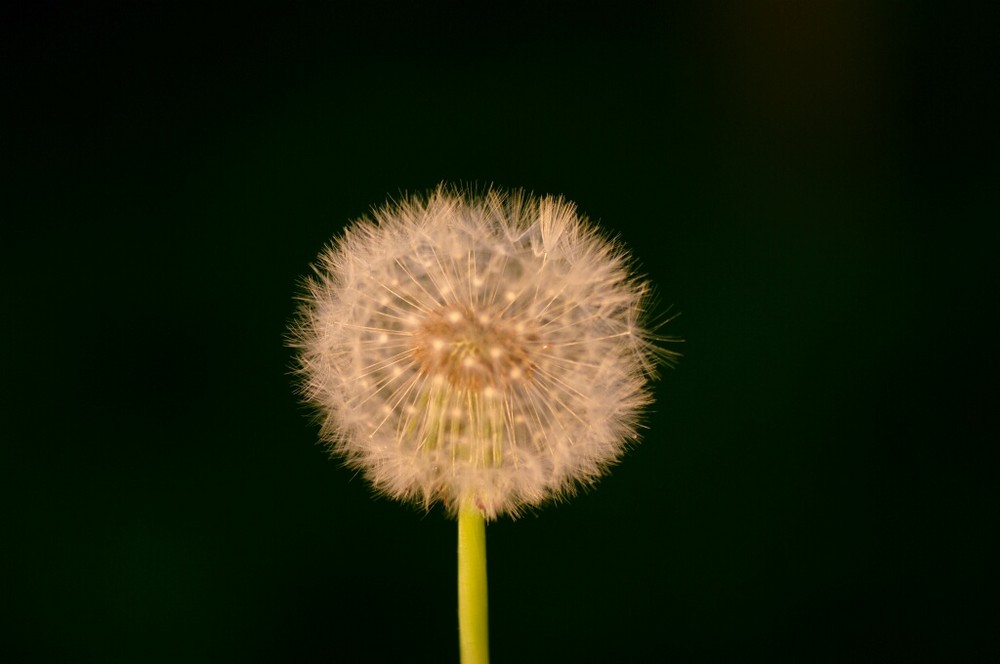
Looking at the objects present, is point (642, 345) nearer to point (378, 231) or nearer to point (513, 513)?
point (513, 513)

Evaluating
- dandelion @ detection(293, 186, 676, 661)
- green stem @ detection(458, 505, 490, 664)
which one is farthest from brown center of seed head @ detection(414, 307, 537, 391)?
green stem @ detection(458, 505, 490, 664)

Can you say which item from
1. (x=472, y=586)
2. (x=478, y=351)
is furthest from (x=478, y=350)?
(x=472, y=586)

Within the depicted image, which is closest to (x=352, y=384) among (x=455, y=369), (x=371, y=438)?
(x=371, y=438)

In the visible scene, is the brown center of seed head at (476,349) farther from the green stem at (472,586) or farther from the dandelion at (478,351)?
the green stem at (472,586)

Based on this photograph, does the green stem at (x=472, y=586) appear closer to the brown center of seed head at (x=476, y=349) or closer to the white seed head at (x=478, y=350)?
the white seed head at (x=478, y=350)

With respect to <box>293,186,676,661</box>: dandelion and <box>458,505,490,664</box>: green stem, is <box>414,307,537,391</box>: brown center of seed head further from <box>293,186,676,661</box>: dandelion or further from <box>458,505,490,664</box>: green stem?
<box>458,505,490,664</box>: green stem

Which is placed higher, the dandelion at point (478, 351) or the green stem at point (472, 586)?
the dandelion at point (478, 351)

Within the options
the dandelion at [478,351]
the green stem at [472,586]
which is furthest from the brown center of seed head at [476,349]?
the green stem at [472,586]
